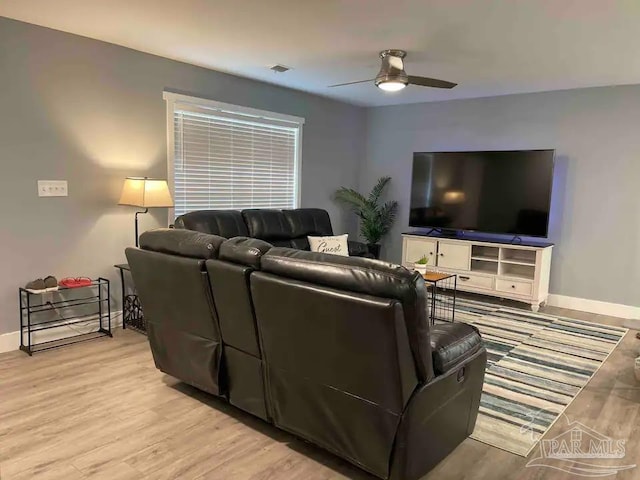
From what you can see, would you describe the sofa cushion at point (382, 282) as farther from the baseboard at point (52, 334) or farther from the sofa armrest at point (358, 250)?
the sofa armrest at point (358, 250)

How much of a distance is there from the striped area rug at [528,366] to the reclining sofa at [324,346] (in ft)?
1.22

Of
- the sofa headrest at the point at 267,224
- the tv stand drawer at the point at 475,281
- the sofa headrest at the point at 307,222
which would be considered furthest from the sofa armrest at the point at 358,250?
the tv stand drawer at the point at 475,281

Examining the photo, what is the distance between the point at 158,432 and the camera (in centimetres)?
243

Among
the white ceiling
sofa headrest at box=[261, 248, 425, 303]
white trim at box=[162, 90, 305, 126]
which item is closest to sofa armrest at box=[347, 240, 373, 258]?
white trim at box=[162, 90, 305, 126]

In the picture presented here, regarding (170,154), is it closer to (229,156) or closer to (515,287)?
(229,156)

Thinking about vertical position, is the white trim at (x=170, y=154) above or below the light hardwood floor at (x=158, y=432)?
above

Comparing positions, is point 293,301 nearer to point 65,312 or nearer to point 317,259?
point 317,259

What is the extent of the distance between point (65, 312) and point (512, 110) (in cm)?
512

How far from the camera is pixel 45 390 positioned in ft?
9.43

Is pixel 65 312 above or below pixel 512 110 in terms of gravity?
below

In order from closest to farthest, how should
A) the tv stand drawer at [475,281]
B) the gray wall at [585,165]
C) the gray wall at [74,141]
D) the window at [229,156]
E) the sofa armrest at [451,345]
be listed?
the sofa armrest at [451,345], the gray wall at [74,141], the window at [229,156], the gray wall at [585,165], the tv stand drawer at [475,281]

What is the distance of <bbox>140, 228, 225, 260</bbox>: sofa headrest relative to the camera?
241 cm

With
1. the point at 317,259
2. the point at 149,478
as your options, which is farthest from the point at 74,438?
the point at 317,259

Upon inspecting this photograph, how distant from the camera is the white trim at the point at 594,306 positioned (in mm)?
4875
